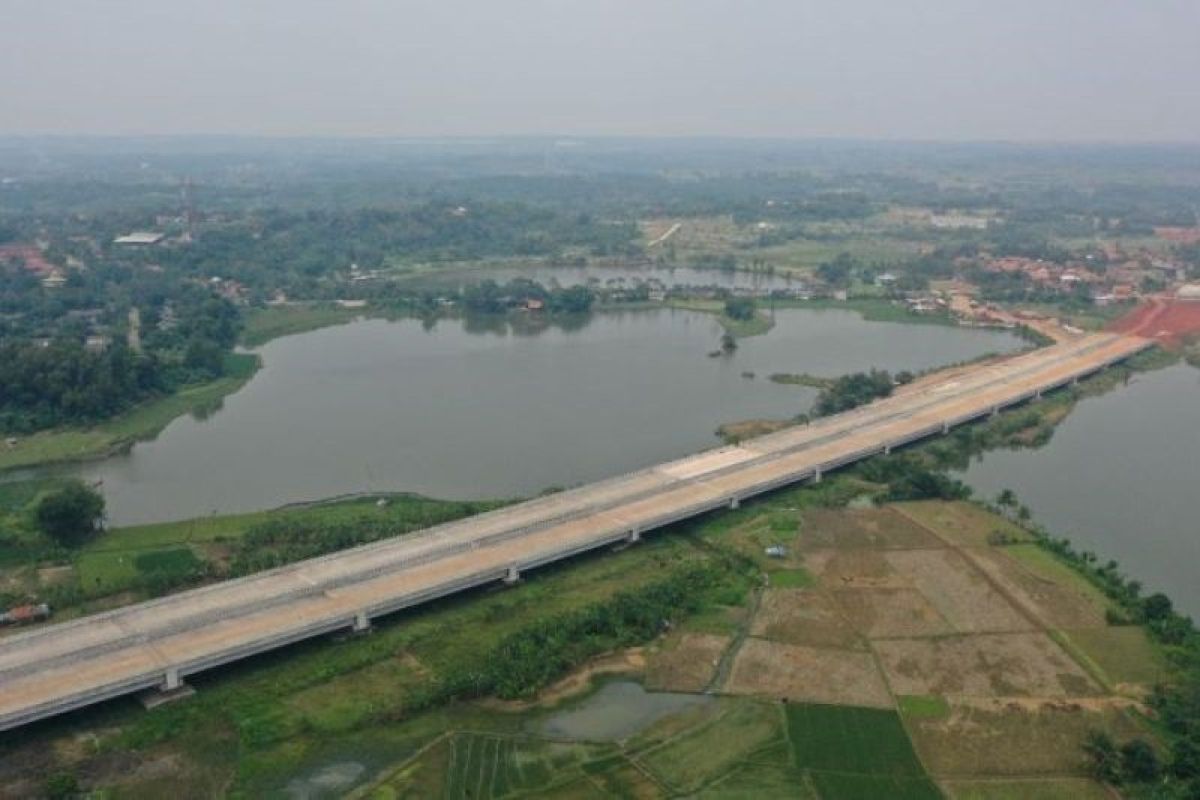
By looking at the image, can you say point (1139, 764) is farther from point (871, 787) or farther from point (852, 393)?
point (852, 393)

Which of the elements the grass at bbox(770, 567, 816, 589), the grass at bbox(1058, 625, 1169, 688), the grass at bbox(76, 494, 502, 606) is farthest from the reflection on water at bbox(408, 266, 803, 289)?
the grass at bbox(1058, 625, 1169, 688)

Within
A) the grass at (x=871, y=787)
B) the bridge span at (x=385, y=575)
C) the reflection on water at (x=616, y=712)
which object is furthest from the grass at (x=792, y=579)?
the grass at (x=871, y=787)

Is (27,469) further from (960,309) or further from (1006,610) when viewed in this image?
(960,309)

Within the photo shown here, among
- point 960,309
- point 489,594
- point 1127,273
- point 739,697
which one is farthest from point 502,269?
point 739,697

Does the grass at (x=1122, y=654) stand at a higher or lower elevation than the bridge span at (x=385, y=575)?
lower

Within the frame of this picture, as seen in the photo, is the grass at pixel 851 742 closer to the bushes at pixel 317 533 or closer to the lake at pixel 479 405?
the bushes at pixel 317 533

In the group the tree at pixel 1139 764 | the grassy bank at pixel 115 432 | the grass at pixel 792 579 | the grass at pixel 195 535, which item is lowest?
the grassy bank at pixel 115 432
